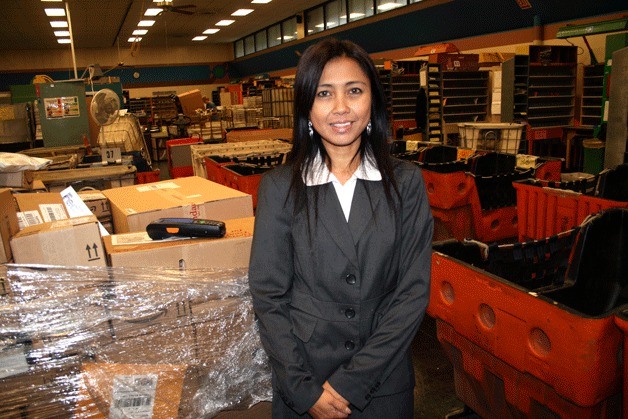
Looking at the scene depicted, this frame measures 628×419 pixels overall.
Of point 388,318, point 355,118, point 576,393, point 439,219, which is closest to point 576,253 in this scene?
point 576,393

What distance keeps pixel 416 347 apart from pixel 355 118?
6.75 feet

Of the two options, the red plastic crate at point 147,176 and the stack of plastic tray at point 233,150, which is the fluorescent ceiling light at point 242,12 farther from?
the red plastic crate at point 147,176

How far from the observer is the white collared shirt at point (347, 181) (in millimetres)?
1369

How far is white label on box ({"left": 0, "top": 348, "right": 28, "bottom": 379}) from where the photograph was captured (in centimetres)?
129

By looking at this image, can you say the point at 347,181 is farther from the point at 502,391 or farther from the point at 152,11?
the point at 152,11

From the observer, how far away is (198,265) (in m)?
1.59

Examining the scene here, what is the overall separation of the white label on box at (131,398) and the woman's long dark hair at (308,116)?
0.67m

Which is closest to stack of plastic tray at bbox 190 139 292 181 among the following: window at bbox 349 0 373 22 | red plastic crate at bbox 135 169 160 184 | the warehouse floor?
red plastic crate at bbox 135 169 160 184

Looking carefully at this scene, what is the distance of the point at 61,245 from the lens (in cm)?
143

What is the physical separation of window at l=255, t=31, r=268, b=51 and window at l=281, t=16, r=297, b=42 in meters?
1.98

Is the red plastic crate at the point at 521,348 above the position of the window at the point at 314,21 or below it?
below

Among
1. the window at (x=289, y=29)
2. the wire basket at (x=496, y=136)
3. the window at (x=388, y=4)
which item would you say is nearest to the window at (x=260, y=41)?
the window at (x=289, y=29)

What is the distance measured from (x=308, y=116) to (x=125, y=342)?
82 centimetres

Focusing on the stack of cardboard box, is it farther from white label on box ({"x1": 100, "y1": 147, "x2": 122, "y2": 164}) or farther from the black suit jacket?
white label on box ({"x1": 100, "y1": 147, "x2": 122, "y2": 164})
